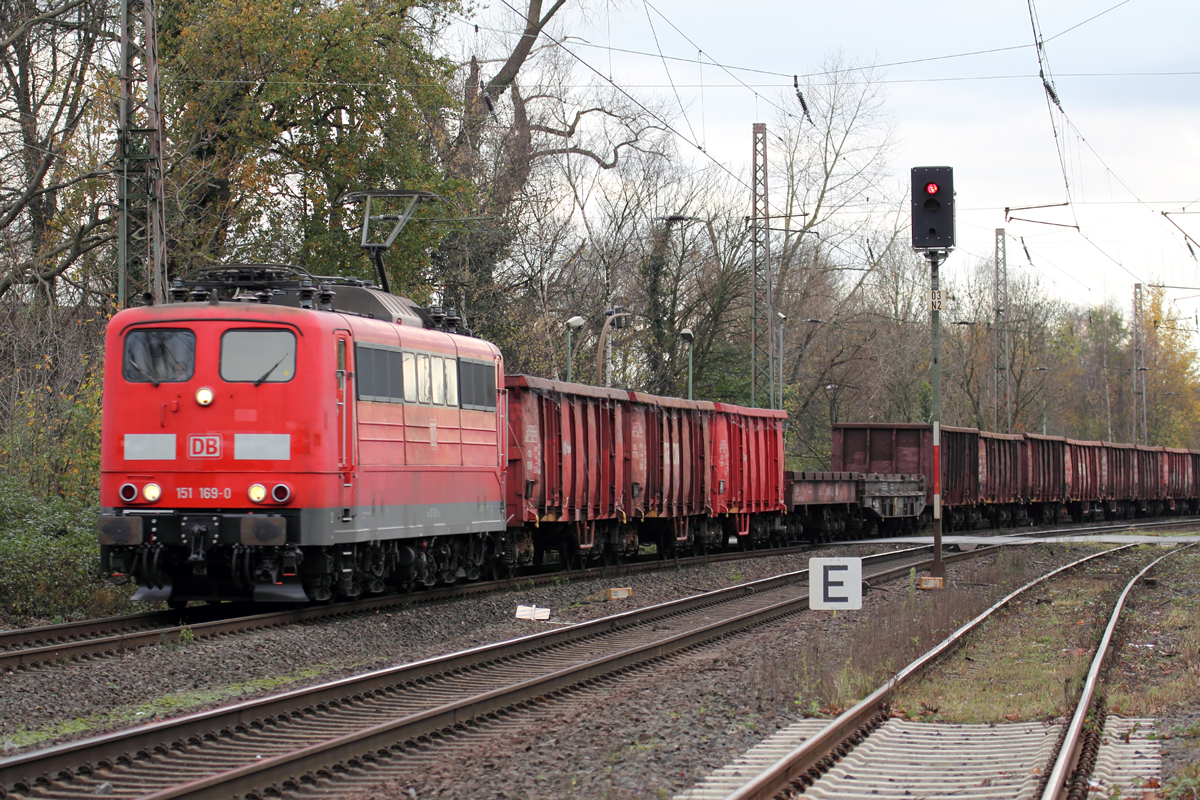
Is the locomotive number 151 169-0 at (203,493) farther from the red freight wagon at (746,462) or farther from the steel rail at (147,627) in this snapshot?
the red freight wagon at (746,462)

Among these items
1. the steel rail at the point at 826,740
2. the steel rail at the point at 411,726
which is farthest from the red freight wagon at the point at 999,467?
the steel rail at the point at 826,740

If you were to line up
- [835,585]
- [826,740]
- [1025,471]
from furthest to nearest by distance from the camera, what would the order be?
[1025,471] → [835,585] → [826,740]

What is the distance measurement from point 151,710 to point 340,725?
1488 millimetres

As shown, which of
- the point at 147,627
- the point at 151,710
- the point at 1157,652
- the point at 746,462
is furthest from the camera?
the point at 746,462

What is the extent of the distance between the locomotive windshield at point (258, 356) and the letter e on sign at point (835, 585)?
5.64 meters

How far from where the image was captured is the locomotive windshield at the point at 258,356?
13.2 m

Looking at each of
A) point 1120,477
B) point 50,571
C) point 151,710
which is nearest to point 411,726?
point 151,710

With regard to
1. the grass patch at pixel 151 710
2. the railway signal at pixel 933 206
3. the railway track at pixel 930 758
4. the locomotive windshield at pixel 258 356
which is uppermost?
the railway signal at pixel 933 206

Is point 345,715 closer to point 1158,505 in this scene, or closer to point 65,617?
point 65,617

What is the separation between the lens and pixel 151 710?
→ 9.00 m

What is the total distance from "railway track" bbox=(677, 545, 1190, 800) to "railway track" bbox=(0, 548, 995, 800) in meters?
2.06

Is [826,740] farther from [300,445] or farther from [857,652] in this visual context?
[300,445]

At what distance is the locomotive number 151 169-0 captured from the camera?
1307 cm

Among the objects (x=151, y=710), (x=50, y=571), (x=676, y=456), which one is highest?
(x=676, y=456)
